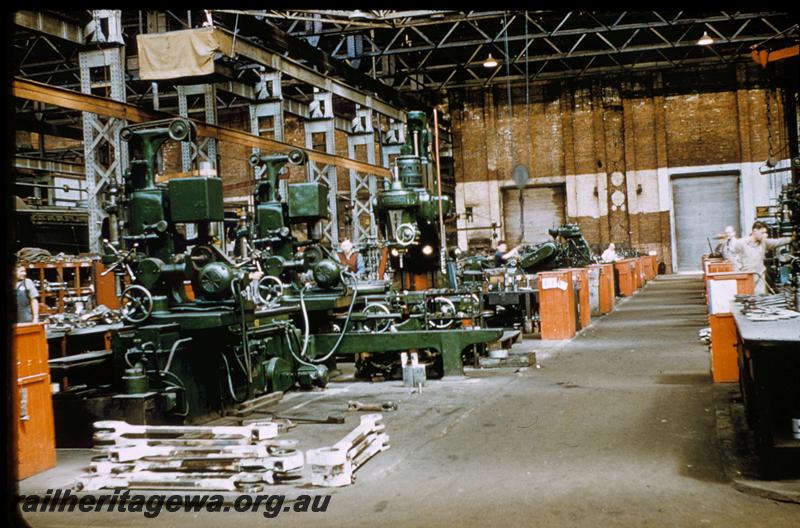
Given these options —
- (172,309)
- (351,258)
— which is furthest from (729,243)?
(172,309)

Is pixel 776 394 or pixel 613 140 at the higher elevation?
pixel 613 140

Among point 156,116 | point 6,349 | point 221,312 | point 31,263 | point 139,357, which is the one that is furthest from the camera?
point 31,263

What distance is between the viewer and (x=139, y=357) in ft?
23.9

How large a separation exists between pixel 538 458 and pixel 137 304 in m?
4.12

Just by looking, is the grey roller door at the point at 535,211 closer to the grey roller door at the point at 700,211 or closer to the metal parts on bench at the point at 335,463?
the grey roller door at the point at 700,211

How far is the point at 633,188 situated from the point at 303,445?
2587 cm

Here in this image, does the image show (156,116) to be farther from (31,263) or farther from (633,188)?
(633,188)

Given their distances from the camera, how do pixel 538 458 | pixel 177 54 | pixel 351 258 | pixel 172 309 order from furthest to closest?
1. pixel 351 258
2. pixel 177 54
3. pixel 172 309
4. pixel 538 458

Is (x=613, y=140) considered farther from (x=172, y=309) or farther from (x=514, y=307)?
(x=172, y=309)

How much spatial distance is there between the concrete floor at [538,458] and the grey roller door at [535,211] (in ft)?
67.3

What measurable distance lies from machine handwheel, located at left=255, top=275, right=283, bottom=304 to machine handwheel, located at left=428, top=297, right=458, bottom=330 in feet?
7.27

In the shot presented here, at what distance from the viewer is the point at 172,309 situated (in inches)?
312

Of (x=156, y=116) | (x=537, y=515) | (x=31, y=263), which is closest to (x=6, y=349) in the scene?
(x=537, y=515)

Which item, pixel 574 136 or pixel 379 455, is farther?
pixel 574 136
